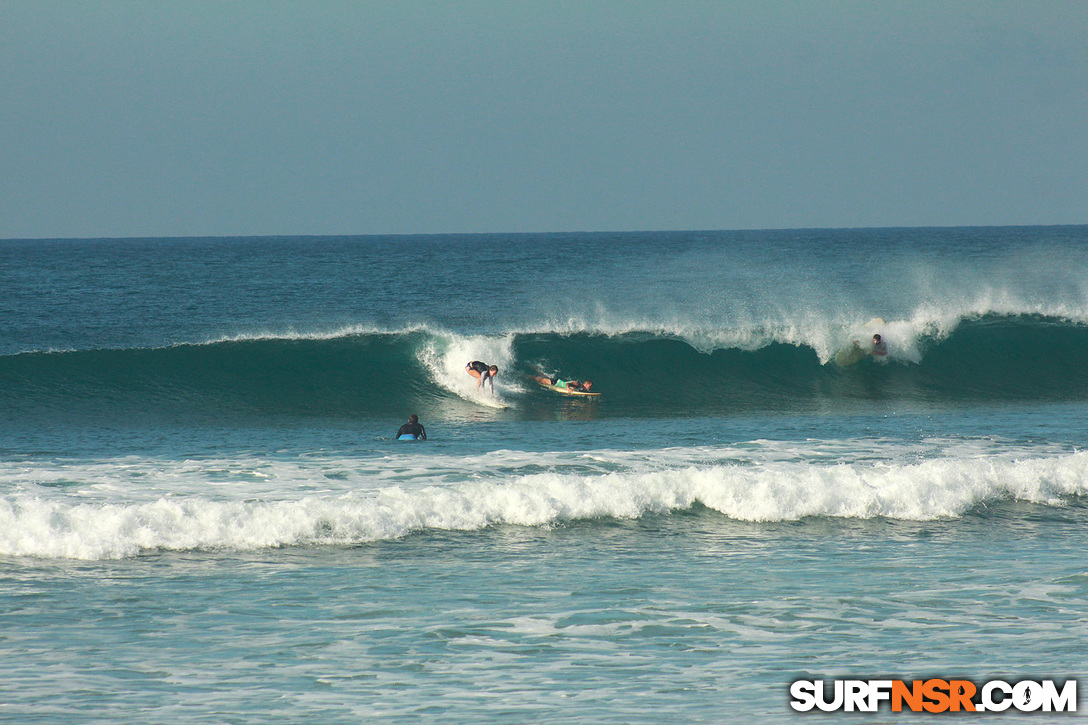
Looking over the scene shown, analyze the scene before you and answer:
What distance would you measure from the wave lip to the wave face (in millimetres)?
6696

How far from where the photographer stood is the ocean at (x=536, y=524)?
19.9 ft

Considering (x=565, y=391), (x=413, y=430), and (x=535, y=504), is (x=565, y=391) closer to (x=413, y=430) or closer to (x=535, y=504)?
(x=413, y=430)

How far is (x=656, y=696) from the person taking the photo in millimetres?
5758

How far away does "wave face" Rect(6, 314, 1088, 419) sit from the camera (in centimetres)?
1838

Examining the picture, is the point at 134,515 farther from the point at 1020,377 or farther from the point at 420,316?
the point at 420,316

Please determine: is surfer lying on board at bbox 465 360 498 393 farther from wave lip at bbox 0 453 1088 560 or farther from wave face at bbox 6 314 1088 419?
wave lip at bbox 0 453 1088 560

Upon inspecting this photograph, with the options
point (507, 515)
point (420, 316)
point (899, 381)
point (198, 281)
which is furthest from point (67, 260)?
point (507, 515)

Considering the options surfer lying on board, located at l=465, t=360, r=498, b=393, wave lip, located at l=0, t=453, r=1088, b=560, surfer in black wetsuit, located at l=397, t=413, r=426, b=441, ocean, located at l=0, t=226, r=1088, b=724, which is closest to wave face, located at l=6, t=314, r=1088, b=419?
ocean, located at l=0, t=226, r=1088, b=724

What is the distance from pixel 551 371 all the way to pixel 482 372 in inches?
96.2

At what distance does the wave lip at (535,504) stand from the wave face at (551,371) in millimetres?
6696

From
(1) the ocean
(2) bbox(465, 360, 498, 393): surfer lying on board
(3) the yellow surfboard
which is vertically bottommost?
(1) the ocean

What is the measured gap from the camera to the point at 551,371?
2128cm

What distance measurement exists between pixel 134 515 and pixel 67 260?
75.8 m

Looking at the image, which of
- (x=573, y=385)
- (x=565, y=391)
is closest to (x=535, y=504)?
(x=565, y=391)
